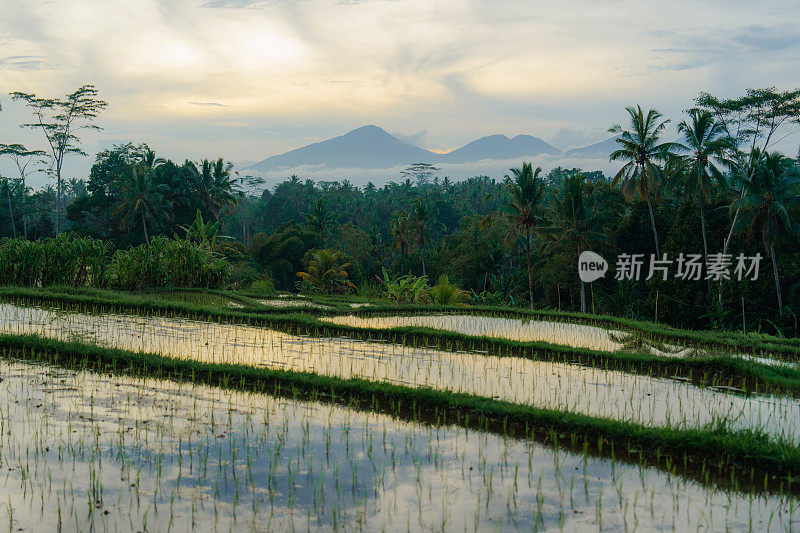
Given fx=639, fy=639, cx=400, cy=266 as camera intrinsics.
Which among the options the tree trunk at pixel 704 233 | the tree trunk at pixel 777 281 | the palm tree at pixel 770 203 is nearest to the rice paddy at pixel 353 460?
the palm tree at pixel 770 203

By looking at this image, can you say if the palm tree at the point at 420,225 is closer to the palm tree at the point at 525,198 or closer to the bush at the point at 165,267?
the palm tree at the point at 525,198

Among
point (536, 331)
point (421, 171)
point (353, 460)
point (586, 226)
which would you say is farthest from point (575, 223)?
point (421, 171)

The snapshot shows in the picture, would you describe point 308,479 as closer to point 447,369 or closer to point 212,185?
point 447,369

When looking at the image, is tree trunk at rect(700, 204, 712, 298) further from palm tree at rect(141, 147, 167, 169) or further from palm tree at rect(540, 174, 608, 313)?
palm tree at rect(141, 147, 167, 169)

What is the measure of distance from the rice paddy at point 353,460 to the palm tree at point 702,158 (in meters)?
19.1

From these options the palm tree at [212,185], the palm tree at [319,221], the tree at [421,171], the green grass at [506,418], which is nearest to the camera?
the green grass at [506,418]

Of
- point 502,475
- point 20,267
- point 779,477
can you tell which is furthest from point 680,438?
point 20,267

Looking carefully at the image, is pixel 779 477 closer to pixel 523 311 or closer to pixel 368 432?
pixel 368 432

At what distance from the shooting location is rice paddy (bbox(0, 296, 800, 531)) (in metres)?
4.01

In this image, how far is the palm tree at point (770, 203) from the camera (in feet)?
69.5

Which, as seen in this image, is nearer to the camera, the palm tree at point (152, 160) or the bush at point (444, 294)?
the bush at point (444, 294)

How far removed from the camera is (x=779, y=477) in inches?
189

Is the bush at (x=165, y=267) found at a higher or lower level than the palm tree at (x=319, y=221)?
lower

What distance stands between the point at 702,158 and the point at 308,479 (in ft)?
79.9
